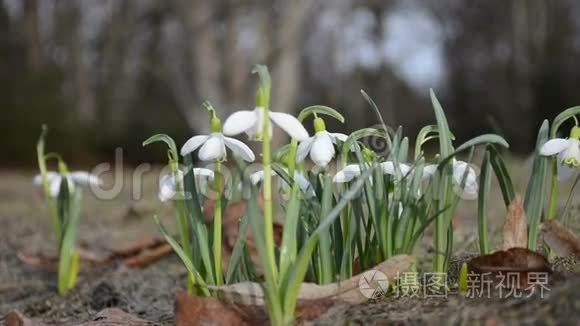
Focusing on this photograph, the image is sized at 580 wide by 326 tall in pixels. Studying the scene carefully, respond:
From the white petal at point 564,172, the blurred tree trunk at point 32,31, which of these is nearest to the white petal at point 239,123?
the white petal at point 564,172

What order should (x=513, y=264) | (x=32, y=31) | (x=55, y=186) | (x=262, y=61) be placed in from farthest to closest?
(x=32, y=31) < (x=262, y=61) < (x=55, y=186) < (x=513, y=264)

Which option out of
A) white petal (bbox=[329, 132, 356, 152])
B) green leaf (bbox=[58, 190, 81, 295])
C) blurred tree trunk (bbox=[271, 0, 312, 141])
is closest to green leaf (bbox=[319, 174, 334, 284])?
white petal (bbox=[329, 132, 356, 152])

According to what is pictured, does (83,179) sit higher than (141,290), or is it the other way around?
(83,179)

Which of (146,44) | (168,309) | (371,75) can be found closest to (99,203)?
(168,309)

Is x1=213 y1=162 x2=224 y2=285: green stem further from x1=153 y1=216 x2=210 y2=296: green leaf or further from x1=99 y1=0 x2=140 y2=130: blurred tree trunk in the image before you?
x1=99 y1=0 x2=140 y2=130: blurred tree trunk

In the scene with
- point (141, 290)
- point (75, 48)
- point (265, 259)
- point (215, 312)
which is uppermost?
point (75, 48)

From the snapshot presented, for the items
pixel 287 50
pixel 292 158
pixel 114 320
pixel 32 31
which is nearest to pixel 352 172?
pixel 292 158

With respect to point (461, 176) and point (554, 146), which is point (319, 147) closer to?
point (461, 176)

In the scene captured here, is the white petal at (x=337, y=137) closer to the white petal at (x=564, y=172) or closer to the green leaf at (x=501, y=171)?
the green leaf at (x=501, y=171)
